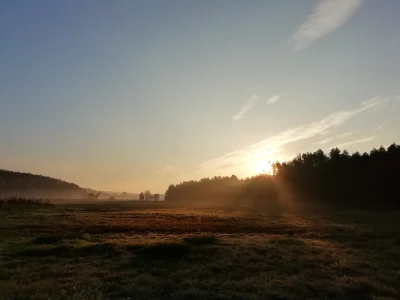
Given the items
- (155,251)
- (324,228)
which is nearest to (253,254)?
(155,251)

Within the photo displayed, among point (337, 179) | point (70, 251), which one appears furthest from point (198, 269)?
point (337, 179)

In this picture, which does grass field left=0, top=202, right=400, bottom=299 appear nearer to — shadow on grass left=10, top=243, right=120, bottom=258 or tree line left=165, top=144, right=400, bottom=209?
shadow on grass left=10, top=243, right=120, bottom=258

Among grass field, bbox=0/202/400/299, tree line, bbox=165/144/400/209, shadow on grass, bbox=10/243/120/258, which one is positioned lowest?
grass field, bbox=0/202/400/299

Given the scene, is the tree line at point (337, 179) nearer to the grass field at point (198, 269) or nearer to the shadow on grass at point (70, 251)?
the grass field at point (198, 269)

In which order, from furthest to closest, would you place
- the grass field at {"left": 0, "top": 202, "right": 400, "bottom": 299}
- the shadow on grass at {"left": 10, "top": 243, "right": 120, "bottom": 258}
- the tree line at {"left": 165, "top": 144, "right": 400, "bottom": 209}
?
the tree line at {"left": 165, "top": 144, "right": 400, "bottom": 209}
the shadow on grass at {"left": 10, "top": 243, "right": 120, "bottom": 258}
the grass field at {"left": 0, "top": 202, "right": 400, "bottom": 299}

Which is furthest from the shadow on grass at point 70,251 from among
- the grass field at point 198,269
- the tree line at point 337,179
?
the tree line at point 337,179

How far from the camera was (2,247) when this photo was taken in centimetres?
2508

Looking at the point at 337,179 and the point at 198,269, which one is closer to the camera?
the point at 198,269

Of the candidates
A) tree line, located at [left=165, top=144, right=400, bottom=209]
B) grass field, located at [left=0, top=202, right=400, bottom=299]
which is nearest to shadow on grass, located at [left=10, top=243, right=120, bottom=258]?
grass field, located at [left=0, top=202, right=400, bottom=299]

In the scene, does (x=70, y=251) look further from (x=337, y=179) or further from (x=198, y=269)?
(x=337, y=179)

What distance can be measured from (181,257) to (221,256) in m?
2.53

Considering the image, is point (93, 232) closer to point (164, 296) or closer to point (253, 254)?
point (253, 254)

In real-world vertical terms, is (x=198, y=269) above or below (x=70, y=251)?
below

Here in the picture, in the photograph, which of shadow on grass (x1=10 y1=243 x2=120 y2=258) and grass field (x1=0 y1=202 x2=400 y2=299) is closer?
grass field (x1=0 y1=202 x2=400 y2=299)
